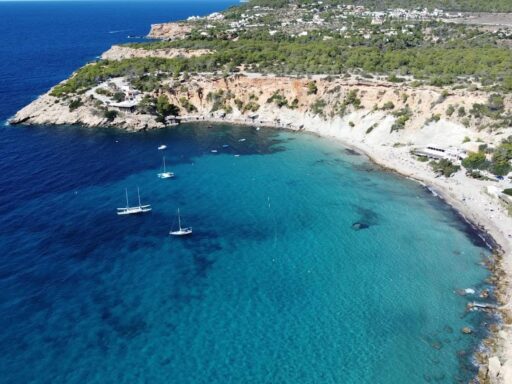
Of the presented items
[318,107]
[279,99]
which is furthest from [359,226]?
[279,99]

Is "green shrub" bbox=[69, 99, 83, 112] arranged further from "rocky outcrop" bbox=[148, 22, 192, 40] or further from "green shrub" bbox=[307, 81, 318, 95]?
"rocky outcrop" bbox=[148, 22, 192, 40]

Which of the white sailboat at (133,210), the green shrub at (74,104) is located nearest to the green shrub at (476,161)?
the white sailboat at (133,210)

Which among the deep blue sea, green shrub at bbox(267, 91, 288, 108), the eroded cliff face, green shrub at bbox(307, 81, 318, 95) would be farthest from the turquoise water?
green shrub at bbox(267, 91, 288, 108)

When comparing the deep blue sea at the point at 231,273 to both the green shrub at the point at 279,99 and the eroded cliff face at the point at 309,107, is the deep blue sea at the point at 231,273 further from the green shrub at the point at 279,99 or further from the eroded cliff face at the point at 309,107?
the green shrub at the point at 279,99

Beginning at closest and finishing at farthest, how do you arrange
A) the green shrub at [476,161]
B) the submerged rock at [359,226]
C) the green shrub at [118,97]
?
the submerged rock at [359,226] < the green shrub at [476,161] < the green shrub at [118,97]

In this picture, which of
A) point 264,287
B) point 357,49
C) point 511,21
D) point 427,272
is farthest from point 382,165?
point 511,21

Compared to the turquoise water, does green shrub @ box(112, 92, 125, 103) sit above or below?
above
